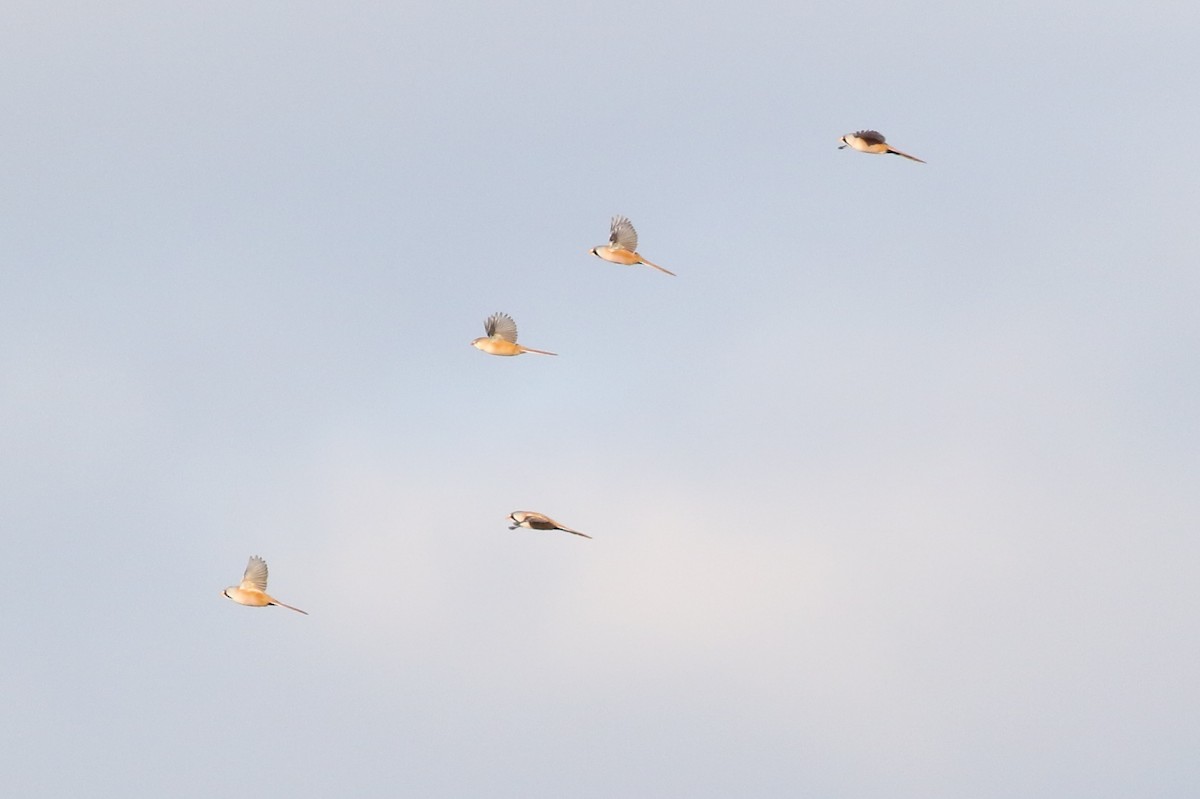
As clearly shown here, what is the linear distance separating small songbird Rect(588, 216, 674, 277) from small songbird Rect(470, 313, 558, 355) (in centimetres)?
496

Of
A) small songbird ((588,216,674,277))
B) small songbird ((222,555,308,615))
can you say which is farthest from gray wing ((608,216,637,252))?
small songbird ((222,555,308,615))

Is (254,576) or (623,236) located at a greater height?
(623,236)

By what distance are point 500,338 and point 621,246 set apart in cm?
650

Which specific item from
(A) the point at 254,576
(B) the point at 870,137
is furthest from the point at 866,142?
(A) the point at 254,576

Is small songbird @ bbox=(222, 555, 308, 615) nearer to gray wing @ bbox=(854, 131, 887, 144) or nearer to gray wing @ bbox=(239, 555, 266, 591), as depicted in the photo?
gray wing @ bbox=(239, 555, 266, 591)

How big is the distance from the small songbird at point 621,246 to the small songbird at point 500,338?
4958 mm

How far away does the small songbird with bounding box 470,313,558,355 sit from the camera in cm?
8869

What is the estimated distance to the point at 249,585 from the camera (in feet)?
285

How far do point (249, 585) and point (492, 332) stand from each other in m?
14.1

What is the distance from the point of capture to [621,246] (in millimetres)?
86875

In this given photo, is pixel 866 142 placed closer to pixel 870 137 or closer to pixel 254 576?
pixel 870 137

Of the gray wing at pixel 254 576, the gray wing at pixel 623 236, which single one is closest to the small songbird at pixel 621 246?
the gray wing at pixel 623 236

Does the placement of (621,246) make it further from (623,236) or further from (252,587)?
(252,587)

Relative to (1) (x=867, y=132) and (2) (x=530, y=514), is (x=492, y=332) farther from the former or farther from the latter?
(1) (x=867, y=132)
